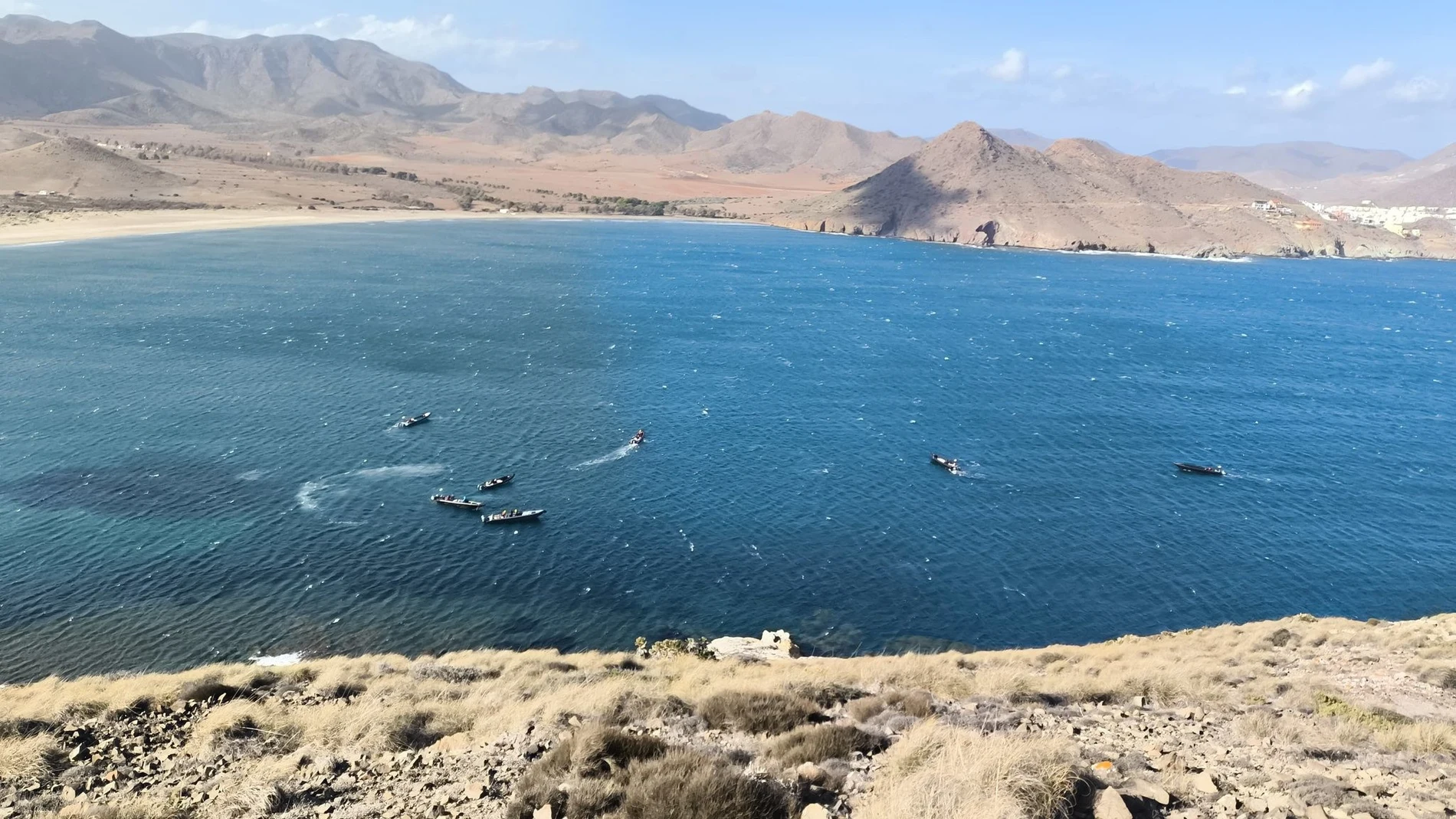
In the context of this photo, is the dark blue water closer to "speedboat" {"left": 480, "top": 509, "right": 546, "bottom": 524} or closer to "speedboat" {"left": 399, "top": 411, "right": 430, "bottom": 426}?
"speedboat" {"left": 480, "top": 509, "right": 546, "bottom": 524}

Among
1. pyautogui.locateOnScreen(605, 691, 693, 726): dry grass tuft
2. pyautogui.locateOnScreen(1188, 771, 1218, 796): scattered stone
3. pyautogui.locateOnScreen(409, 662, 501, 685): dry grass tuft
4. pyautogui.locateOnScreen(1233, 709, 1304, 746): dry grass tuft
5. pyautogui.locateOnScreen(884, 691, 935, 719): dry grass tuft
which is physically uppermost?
pyautogui.locateOnScreen(1188, 771, 1218, 796): scattered stone

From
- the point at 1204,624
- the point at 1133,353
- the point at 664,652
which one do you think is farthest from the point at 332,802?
the point at 1133,353

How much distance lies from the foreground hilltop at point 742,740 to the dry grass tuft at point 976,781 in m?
0.05

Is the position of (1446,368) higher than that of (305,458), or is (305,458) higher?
(1446,368)

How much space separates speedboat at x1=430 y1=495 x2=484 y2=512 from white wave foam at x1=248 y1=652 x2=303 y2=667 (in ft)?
49.3

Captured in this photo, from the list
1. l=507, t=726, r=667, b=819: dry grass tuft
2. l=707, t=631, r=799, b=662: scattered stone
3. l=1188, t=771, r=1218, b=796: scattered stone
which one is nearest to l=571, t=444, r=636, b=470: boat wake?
l=707, t=631, r=799, b=662: scattered stone

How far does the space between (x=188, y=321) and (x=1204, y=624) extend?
4038 inches

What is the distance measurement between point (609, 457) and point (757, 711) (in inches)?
1627

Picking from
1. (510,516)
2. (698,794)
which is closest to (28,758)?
(698,794)

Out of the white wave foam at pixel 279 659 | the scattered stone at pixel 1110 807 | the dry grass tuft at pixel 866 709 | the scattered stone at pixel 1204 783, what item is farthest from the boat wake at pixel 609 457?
the scattered stone at pixel 1110 807

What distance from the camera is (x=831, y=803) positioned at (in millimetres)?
15148

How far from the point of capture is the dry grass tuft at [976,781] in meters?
13.6

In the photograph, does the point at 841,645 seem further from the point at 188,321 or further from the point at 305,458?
the point at 188,321

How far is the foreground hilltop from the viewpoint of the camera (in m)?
14.7
